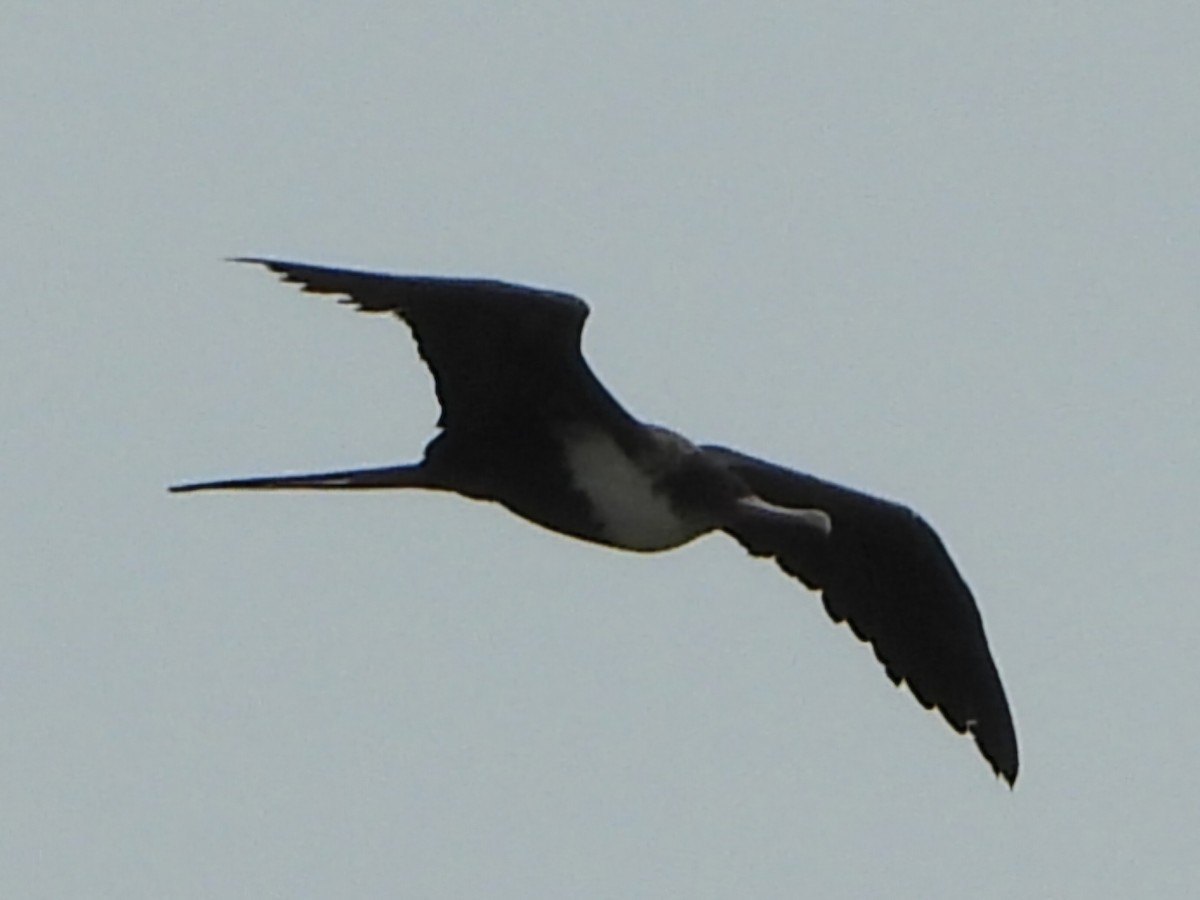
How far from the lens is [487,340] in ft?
30.0

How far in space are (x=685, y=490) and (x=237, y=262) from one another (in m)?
1.66

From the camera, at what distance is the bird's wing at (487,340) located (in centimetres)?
873

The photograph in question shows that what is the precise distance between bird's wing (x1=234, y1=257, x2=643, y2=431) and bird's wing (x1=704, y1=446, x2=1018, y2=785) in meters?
1.22

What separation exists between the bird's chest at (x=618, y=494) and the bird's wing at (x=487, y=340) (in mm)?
90

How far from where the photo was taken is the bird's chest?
9.36 m

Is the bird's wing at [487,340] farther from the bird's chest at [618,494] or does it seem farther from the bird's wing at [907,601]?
the bird's wing at [907,601]

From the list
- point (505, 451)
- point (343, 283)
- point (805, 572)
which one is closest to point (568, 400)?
point (505, 451)

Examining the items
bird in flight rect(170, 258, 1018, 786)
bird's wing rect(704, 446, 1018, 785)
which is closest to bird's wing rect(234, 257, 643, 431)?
bird in flight rect(170, 258, 1018, 786)

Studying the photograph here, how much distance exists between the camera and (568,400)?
9305 mm

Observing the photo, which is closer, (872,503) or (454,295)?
(454,295)

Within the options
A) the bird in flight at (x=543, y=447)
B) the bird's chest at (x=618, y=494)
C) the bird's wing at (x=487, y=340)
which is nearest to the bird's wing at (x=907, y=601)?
the bird in flight at (x=543, y=447)

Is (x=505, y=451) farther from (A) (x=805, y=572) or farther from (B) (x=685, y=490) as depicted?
(A) (x=805, y=572)

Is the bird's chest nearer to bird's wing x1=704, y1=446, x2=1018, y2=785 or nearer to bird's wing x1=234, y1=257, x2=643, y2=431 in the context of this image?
bird's wing x1=234, y1=257, x2=643, y2=431

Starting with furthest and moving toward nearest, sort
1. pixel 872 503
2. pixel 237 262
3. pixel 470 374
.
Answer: pixel 872 503
pixel 470 374
pixel 237 262
